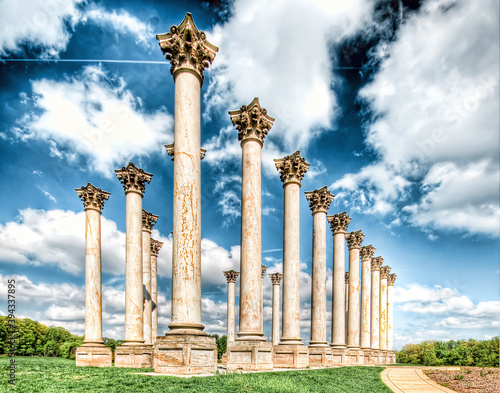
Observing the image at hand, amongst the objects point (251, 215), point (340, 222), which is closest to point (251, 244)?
point (251, 215)

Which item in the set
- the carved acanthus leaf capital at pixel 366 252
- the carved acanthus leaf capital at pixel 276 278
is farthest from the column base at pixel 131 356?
the carved acanthus leaf capital at pixel 276 278

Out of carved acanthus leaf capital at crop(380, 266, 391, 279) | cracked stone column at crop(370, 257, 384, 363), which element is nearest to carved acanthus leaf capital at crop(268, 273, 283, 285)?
cracked stone column at crop(370, 257, 384, 363)

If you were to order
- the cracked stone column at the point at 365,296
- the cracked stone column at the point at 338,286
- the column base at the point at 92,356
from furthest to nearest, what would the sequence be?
1. the cracked stone column at the point at 365,296
2. the cracked stone column at the point at 338,286
3. the column base at the point at 92,356

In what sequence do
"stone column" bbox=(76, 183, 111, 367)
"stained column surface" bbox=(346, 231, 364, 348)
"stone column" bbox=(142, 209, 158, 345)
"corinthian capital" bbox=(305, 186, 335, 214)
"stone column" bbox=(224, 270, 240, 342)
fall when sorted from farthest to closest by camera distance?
"stone column" bbox=(224, 270, 240, 342) → "stained column surface" bbox=(346, 231, 364, 348) → "stone column" bbox=(142, 209, 158, 345) → "corinthian capital" bbox=(305, 186, 335, 214) → "stone column" bbox=(76, 183, 111, 367)

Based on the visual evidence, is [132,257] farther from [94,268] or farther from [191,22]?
[191,22]

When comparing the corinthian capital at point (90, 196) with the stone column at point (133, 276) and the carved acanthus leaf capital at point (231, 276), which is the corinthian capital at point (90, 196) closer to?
the stone column at point (133, 276)

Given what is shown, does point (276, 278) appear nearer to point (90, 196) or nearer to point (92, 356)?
point (92, 356)

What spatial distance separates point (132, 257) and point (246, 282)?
17402 mm

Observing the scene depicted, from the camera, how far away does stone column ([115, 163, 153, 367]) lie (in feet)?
128

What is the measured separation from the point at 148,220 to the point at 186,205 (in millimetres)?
31557

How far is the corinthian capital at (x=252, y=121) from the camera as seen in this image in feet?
115

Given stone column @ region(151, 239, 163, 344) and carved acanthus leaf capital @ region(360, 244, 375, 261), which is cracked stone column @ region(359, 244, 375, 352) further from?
stone column @ region(151, 239, 163, 344)

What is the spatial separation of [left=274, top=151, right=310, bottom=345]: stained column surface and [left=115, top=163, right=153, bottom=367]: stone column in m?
16.0

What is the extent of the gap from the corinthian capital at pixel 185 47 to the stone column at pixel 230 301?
62.3 metres
